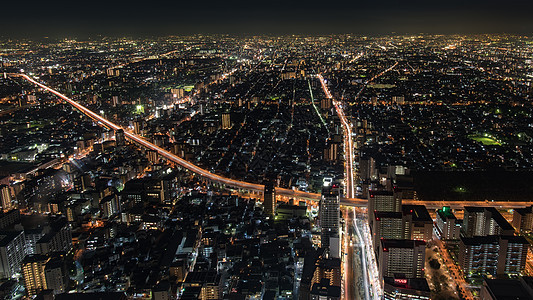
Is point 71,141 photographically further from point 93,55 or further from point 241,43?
point 241,43

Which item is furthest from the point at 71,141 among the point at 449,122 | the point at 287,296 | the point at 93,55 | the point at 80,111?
the point at 93,55

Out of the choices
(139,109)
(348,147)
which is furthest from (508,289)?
(139,109)

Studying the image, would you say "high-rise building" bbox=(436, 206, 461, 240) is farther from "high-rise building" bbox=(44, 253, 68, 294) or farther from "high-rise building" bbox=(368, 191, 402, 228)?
"high-rise building" bbox=(44, 253, 68, 294)

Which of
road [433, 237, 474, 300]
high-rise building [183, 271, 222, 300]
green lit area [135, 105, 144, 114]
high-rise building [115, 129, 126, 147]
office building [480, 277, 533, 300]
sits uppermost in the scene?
green lit area [135, 105, 144, 114]

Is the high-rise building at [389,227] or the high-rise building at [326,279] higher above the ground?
the high-rise building at [389,227]

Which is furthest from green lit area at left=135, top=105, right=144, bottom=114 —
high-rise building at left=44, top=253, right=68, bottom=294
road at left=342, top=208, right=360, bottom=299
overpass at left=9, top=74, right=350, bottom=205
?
high-rise building at left=44, top=253, right=68, bottom=294

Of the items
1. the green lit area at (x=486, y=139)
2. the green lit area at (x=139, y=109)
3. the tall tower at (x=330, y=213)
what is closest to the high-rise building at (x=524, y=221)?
the tall tower at (x=330, y=213)

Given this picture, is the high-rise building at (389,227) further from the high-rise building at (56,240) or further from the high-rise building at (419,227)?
the high-rise building at (56,240)

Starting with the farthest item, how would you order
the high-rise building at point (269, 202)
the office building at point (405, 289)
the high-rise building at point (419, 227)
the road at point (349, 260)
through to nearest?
the high-rise building at point (269, 202), the high-rise building at point (419, 227), the road at point (349, 260), the office building at point (405, 289)
